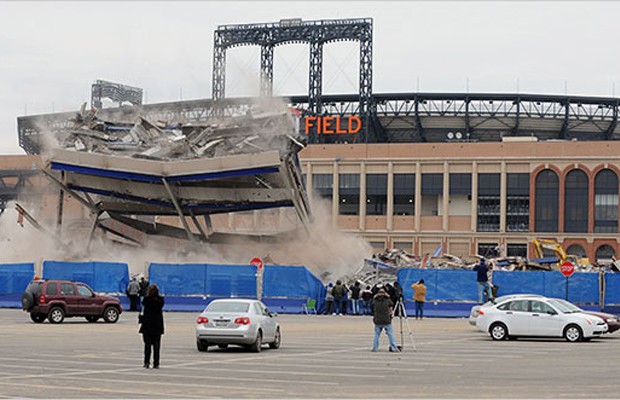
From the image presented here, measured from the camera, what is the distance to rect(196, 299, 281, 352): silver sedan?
1013 inches

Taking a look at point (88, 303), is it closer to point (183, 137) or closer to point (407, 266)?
point (183, 137)

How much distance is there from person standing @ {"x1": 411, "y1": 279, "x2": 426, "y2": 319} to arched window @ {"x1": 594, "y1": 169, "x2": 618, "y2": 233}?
52.8 m

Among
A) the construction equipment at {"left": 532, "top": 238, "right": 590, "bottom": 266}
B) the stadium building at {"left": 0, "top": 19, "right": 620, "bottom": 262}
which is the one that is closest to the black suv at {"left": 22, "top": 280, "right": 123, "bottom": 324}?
the construction equipment at {"left": 532, "top": 238, "right": 590, "bottom": 266}

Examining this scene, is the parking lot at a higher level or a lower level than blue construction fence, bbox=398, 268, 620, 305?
lower

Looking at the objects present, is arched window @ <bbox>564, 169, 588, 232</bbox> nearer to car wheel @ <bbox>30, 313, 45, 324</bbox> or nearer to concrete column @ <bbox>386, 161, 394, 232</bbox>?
concrete column @ <bbox>386, 161, 394, 232</bbox>

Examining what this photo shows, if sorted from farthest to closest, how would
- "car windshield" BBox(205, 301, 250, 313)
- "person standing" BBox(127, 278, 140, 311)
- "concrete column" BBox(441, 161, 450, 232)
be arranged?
"concrete column" BBox(441, 161, 450, 232) → "person standing" BBox(127, 278, 140, 311) → "car windshield" BBox(205, 301, 250, 313)

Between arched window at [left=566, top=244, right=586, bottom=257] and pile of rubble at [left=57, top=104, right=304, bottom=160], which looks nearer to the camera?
pile of rubble at [left=57, top=104, right=304, bottom=160]

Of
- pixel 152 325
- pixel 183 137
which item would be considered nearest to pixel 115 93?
pixel 183 137

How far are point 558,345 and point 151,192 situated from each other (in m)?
34.0

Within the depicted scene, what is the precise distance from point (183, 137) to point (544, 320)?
1238 inches

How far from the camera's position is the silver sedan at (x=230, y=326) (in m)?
25.7

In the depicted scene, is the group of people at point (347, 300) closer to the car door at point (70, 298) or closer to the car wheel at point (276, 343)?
the car door at point (70, 298)

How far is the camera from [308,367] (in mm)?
21625

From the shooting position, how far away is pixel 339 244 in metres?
64.0
